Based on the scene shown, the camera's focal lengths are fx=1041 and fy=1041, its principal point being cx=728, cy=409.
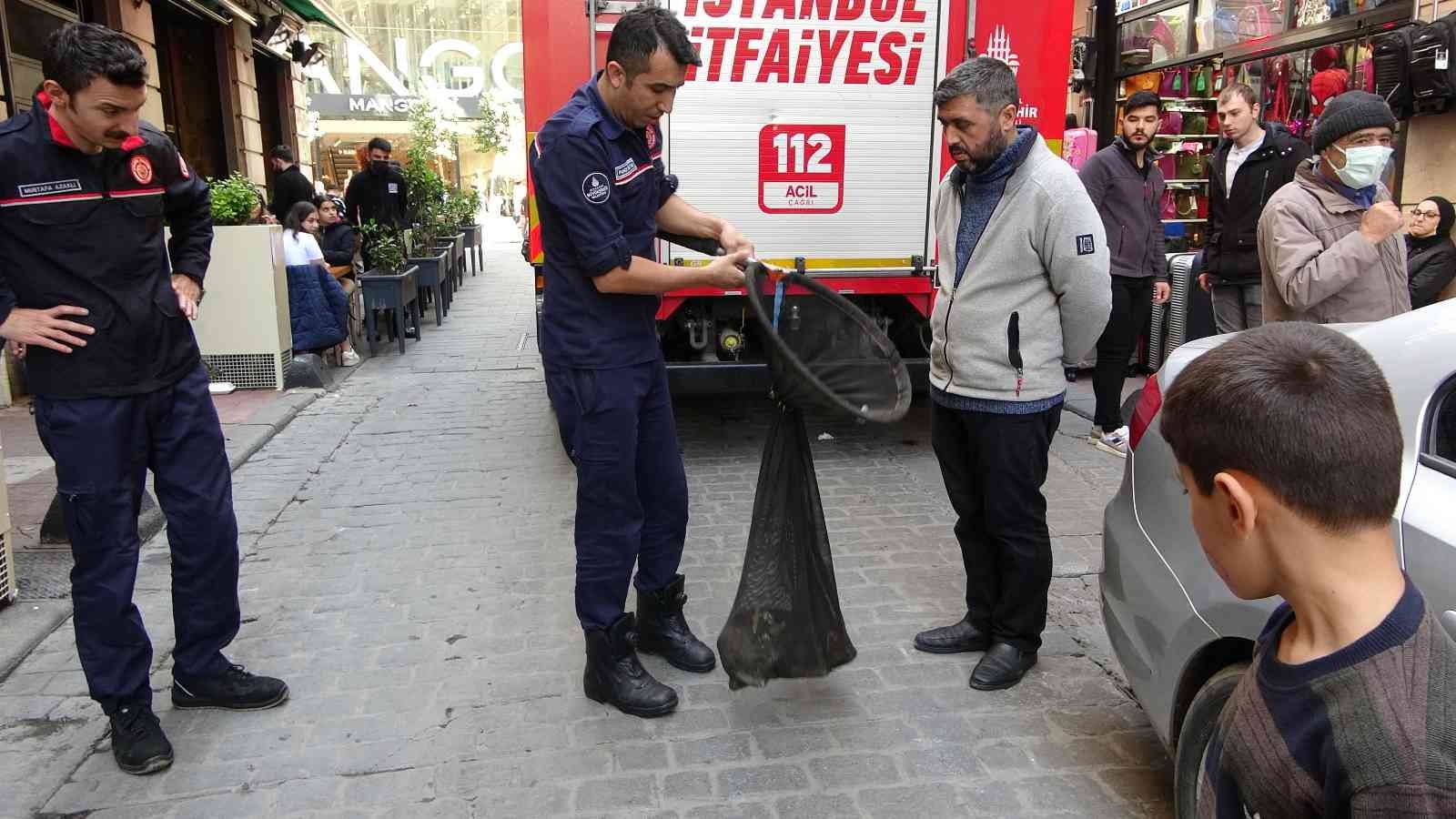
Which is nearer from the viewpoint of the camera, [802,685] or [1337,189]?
[802,685]

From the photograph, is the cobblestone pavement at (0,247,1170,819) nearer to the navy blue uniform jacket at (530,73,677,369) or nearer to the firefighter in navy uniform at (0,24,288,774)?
the firefighter in navy uniform at (0,24,288,774)

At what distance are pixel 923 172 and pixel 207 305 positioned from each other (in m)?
5.54

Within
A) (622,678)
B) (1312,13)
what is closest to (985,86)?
(622,678)

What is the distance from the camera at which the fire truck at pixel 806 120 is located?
5668 mm

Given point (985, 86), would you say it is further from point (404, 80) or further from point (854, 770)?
point (404, 80)

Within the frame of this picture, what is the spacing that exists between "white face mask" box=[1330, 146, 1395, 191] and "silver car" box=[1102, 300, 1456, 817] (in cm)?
143

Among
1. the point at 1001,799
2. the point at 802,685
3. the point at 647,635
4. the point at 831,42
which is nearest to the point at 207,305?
the point at 831,42

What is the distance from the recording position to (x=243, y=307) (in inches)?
317

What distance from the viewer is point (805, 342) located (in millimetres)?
3365

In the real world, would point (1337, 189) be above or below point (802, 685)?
above

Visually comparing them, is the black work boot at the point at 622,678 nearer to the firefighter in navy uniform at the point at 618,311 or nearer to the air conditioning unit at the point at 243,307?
the firefighter in navy uniform at the point at 618,311

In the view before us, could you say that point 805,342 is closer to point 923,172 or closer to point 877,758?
point 877,758

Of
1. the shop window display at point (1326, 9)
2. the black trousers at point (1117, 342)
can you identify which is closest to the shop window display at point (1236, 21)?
the shop window display at point (1326, 9)

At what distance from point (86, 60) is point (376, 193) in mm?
9203
